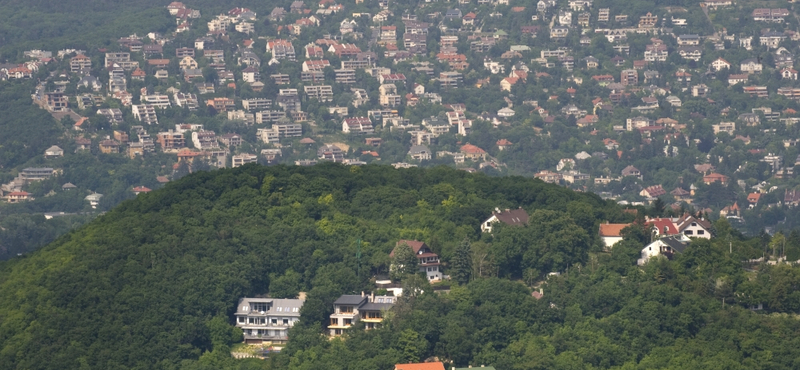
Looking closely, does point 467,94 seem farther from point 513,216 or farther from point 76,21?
point 513,216

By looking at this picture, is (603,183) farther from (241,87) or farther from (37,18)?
(37,18)

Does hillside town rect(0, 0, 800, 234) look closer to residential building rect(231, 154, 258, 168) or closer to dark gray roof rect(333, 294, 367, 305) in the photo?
residential building rect(231, 154, 258, 168)

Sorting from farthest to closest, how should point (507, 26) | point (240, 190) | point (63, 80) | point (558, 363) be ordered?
1. point (507, 26)
2. point (63, 80)
3. point (240, 190)
4. point (558, 363)

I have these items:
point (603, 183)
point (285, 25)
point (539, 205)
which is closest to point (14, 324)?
point (539, 205)

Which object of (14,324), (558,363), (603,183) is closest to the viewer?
(558,363)

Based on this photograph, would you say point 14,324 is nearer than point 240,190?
Yes

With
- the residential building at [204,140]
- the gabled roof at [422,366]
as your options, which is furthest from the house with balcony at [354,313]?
the residential building at [204,140]

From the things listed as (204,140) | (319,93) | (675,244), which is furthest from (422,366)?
(319,93)
